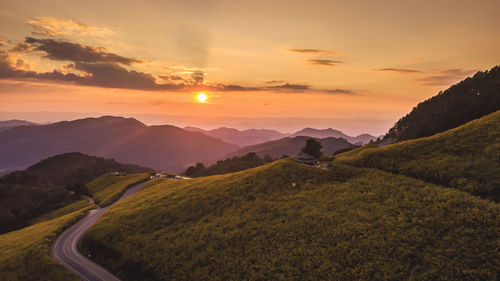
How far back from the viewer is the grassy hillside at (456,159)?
117 feet

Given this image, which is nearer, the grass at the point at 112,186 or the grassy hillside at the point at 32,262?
the grassy hillside at the point at 32,262

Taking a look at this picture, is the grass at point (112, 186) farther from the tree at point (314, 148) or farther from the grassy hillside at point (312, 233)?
the tree at point (314, 148)

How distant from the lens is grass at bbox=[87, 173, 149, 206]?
9344 cm

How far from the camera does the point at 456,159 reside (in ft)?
136

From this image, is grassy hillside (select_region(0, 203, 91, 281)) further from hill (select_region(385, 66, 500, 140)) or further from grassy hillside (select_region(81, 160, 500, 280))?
hill (select_region(385, 66, 500, 140))

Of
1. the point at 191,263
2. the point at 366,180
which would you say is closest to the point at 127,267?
the point at 191,263

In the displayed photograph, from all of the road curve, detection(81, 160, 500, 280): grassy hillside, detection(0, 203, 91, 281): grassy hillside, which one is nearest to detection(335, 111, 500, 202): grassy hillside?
detection(81, 160, 500, 280): grassy hillside

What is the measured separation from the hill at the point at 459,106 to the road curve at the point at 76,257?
118 meters

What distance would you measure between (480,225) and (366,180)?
1826 cm

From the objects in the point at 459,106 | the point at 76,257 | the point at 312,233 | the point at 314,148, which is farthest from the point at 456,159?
the point at 459,106

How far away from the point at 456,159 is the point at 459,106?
259 feet

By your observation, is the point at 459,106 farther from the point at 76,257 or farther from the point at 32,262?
the point at 32,262

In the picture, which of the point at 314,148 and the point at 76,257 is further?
the point at 314,148

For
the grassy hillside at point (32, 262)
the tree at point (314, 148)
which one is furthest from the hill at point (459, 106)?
the grassy hillside at point (32, 262)
